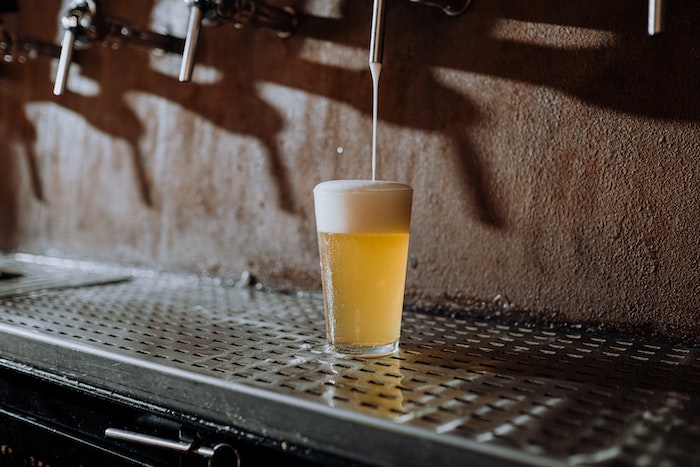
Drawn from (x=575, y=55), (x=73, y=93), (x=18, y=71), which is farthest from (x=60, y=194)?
(x=575, y=55)

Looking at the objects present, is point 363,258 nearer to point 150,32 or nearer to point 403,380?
point 403,380

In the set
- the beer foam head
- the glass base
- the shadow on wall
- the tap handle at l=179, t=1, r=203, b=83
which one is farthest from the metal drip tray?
the tap handle at l=179, t=1, r=203, b=83

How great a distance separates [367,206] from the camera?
85cm

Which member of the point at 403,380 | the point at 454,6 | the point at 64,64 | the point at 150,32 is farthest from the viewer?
the point at 150,32

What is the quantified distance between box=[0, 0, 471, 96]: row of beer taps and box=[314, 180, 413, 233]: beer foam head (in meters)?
0.46

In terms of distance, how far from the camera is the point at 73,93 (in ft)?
6.30

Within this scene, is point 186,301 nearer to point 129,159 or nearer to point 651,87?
point 129,159

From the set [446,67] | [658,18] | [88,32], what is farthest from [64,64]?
[658,18]

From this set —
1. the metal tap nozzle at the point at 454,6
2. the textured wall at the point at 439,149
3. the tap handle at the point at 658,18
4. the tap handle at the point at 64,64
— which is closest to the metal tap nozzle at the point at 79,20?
the tap handle at the point at 64,64

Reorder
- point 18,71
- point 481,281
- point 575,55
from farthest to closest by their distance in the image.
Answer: point 18,71 → point 481,281 → point 575,55

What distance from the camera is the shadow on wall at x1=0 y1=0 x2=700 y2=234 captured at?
104 cm

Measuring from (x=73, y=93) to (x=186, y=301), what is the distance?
93cm

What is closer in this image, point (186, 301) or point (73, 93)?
point (186, 301)

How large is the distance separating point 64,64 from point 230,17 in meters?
0.38
